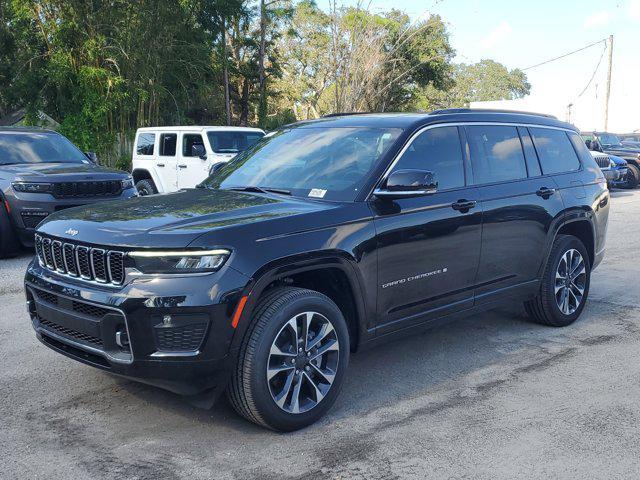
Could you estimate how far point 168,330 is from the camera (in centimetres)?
350

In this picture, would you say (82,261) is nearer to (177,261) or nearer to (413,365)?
(177,261)

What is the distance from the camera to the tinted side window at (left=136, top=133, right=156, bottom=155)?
15.3 m

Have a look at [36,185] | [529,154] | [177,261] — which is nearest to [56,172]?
[36,185]

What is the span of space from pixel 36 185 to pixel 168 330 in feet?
21.2

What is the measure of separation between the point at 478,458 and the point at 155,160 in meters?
12.6

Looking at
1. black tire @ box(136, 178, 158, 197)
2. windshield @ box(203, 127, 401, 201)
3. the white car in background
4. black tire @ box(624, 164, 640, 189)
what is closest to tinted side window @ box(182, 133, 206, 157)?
the white car in background

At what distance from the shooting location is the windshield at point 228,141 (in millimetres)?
14055

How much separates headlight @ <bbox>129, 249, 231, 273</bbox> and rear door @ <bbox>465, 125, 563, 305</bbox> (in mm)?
2328

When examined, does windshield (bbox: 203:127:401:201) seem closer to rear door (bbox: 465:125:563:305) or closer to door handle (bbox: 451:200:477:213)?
door handle (bbox: 451:200:477:213)

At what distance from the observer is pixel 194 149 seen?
13.8m

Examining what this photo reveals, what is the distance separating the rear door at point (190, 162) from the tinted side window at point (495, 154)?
30.1 ft

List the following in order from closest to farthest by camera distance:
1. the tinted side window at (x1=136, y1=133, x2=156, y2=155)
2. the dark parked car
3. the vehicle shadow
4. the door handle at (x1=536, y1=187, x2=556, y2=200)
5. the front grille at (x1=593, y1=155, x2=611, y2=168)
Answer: the vehicle shadow, the door handle at (x1=536, y1=187, x2=556, y2=200), the tinted side window at (x1=136, y1=133, x2=156, y2=155), the front grille at (x1=593, y1=155, x2=611, y2=168), the dark parked car

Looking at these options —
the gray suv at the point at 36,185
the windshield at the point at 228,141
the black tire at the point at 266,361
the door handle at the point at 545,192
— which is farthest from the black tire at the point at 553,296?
the windshield at the point at 228,141

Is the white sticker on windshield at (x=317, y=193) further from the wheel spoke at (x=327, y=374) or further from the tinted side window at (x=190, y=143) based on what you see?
the tinted side window at (x=190, y=143)
